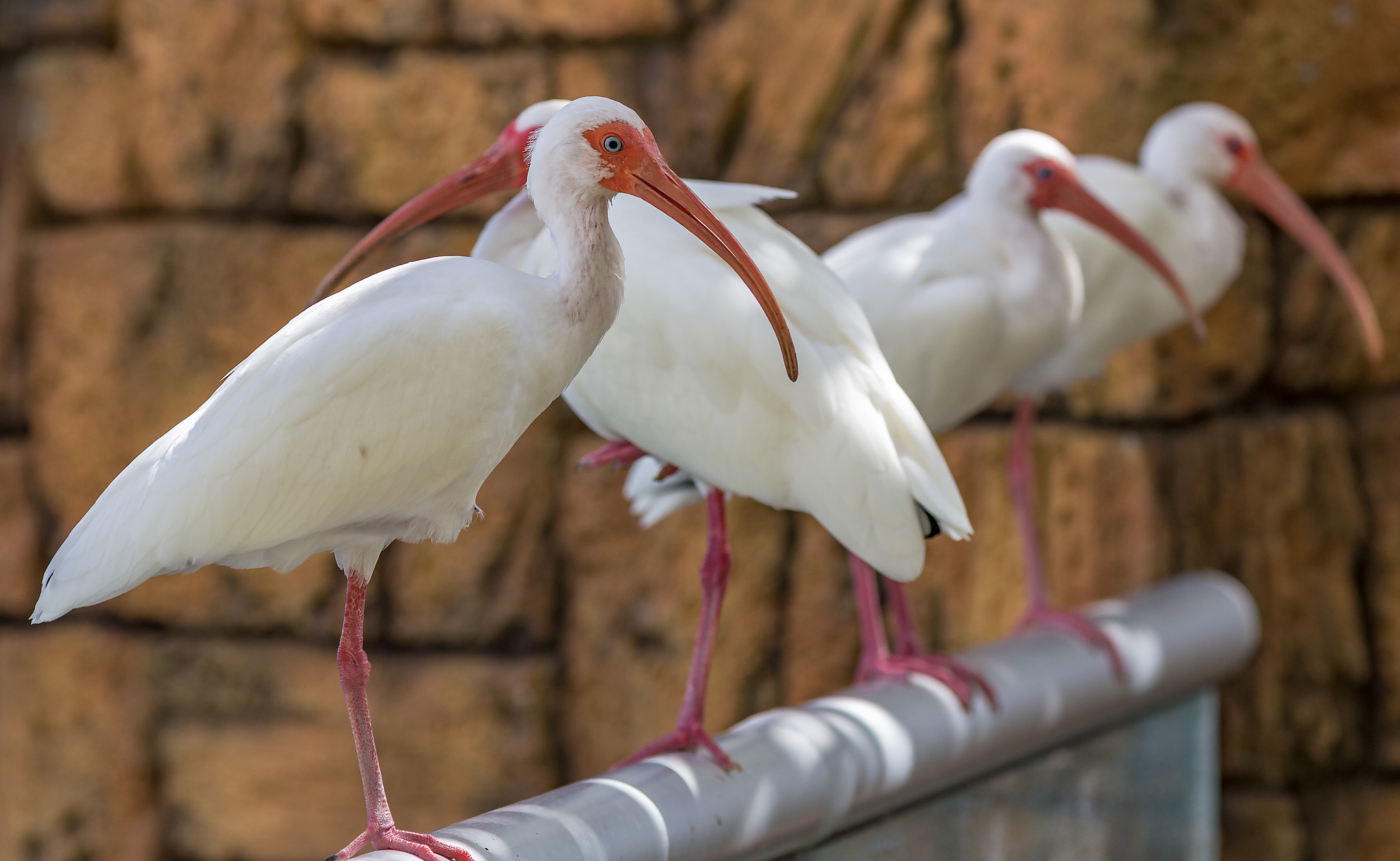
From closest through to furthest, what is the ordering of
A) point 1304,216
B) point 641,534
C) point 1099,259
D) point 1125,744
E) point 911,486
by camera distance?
point 911,486, point 1125,744, point 1099,259, point 1304,216, point 641,534

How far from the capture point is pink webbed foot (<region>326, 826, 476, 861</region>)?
151 centimetres

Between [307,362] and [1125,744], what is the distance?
1.54 metres

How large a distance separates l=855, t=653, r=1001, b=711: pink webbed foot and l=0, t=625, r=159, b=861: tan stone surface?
3.15 m

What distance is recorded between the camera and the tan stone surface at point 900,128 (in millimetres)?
4227

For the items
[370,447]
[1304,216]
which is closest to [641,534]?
[1304,216]

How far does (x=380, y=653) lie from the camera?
4.91 metres

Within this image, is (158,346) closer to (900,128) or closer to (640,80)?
(640,80)

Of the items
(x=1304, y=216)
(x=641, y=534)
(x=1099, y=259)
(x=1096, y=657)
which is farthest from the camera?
(x=641, y=534)

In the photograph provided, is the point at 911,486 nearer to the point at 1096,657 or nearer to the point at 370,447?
the point at 1096,657

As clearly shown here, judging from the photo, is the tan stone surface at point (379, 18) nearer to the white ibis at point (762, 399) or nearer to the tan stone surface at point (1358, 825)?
the white ibis at point (762, 399)

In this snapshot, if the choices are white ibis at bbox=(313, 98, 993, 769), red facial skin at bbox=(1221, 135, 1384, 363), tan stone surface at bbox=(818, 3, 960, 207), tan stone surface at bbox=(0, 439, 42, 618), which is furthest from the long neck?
tan stone surface at bbox=(0, 439, 42, 618)

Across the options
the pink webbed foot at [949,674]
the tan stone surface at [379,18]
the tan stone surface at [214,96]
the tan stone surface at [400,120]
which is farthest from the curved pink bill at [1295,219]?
the tan stone surface at [214,96]

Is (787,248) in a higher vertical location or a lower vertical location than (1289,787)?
higher

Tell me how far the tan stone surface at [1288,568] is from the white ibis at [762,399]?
215 cm
